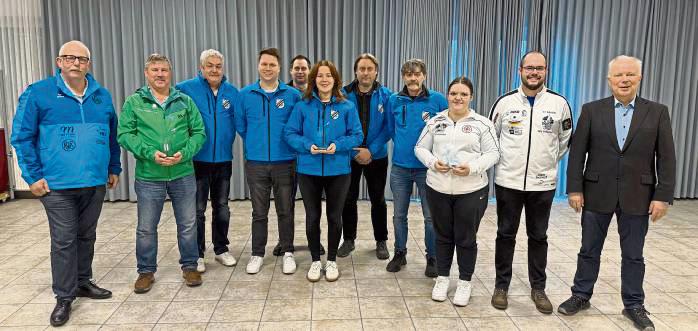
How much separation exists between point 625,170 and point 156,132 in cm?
263

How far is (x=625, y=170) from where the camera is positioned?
2.35 m

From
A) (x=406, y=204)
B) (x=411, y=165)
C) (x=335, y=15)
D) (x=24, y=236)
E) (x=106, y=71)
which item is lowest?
(x=24, y=236)

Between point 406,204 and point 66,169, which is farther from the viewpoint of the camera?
point 406,204

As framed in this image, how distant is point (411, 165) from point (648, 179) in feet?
4.40

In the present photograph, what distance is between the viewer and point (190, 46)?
5410 mm

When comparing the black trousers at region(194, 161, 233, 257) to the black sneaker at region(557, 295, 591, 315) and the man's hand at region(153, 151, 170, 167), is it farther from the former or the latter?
the black sneaker at region(557, 295, 591, 315)

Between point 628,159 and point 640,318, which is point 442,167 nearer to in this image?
point 628,159

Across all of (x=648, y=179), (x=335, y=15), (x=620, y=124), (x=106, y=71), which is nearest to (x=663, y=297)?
(x=648, y=179)

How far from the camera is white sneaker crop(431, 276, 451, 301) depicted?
2.76m

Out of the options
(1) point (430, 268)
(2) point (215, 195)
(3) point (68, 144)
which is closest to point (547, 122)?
(1) point (430, 268)

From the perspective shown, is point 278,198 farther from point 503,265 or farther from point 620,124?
point 620,124

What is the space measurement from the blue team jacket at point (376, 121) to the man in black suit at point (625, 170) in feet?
4.25

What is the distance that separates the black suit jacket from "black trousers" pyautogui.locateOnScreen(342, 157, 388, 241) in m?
1.38

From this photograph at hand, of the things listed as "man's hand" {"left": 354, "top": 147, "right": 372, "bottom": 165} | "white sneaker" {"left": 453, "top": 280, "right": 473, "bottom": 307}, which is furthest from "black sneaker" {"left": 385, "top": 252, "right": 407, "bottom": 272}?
"man's hand" {"left": 354, "top": 147, "right": 372, "bottom": 165}
